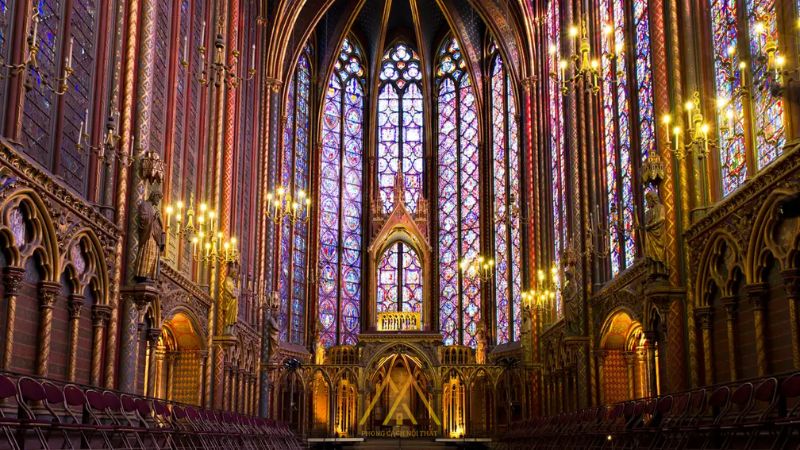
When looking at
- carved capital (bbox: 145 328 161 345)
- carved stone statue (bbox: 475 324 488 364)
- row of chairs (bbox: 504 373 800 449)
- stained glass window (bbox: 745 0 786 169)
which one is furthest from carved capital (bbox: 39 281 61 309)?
carved stone statue (bbox: 475 324 488 364)

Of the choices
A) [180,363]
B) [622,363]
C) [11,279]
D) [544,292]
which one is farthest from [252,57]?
[11,279]

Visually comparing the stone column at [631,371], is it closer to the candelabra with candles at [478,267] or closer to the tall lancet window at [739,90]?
the tall lancet window at [739,90]

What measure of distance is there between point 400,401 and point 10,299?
26.0m

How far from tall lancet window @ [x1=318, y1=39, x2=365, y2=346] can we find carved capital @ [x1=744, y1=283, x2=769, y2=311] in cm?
2876

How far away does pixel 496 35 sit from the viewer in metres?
40.7

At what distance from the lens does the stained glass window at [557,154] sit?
106ft

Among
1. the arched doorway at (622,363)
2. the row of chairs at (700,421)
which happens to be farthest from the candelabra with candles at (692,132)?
the arched doorway at (622,363)

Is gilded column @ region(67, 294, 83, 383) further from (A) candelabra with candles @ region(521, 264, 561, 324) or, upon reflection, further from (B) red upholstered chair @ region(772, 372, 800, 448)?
(A) candelabra with candles @ region(521, 264, 561, 324)

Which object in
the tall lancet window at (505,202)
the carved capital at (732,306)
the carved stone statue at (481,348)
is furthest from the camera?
the tall lancet window at (505,202)

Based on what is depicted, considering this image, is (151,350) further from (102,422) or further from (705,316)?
(705,316)

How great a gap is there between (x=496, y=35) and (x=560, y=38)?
8011 millimetres

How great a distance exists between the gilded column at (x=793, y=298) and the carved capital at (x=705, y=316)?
3.40m

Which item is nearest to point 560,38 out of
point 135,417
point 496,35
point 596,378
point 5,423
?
point 496,35

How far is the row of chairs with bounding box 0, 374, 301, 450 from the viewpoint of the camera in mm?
11719
